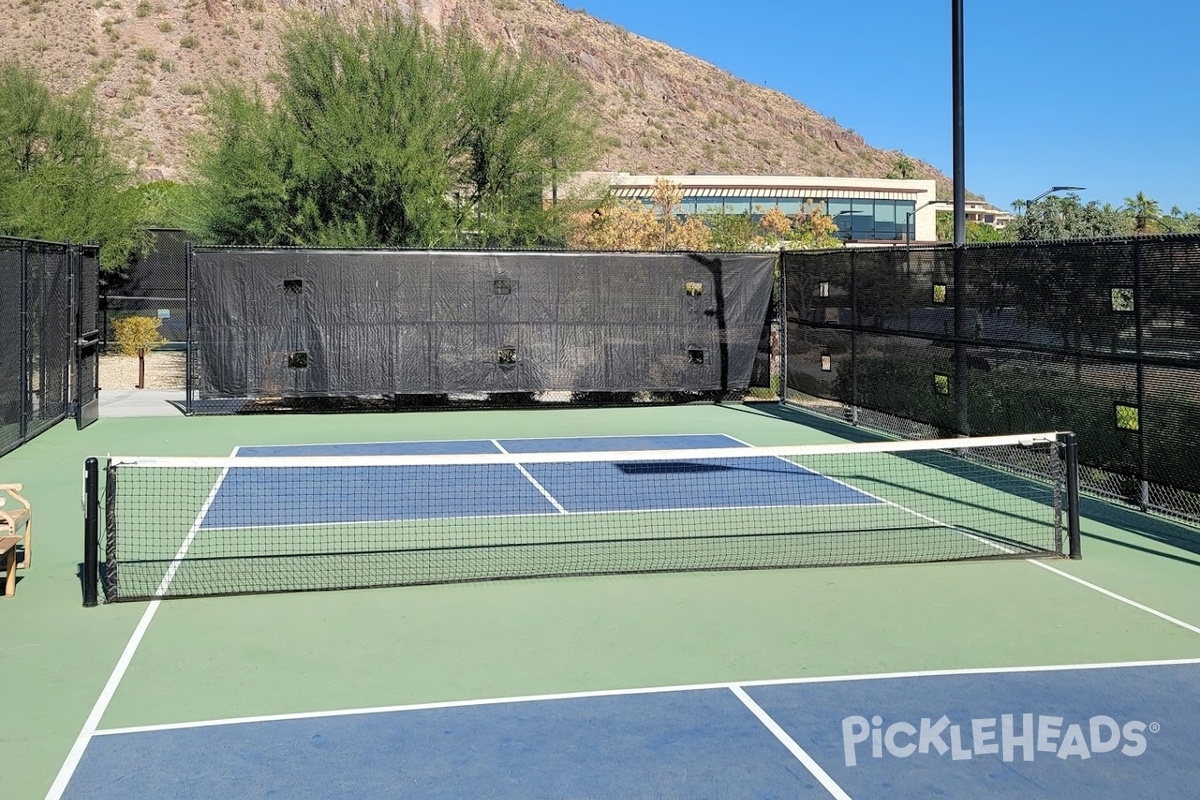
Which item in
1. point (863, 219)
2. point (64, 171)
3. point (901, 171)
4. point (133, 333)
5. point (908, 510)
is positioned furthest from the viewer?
point (901, 171)

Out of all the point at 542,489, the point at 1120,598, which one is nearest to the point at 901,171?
the point at 542,489

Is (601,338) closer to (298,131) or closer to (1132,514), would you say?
(298,131)

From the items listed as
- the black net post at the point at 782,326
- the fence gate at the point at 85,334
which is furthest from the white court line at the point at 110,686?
the black net post at the point at 782,326

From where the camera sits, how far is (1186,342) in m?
11.6

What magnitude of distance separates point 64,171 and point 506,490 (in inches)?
872

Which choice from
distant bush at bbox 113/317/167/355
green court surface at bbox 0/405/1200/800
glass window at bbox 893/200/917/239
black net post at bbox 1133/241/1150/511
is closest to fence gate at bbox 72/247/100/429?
green court surface at bbox 0/405/1200/800

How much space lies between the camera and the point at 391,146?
2411 centimetres

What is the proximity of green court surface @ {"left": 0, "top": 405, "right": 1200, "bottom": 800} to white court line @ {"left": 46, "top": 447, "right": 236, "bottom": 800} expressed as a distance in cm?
2

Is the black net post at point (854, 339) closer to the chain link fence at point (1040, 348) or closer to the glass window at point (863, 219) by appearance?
the chain link fence at point (1040, 348)

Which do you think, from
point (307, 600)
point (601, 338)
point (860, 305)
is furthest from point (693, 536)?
point (601, 338)

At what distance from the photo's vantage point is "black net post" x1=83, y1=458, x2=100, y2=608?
873cm

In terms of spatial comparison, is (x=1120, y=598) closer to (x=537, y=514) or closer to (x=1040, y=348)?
(x=1040, y=348)

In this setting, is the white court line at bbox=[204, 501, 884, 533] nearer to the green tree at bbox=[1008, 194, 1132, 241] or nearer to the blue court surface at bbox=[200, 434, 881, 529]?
Result: the blue court surface at bbox=[200, 434, 881, 529]

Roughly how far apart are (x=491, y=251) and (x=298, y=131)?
232 inches
